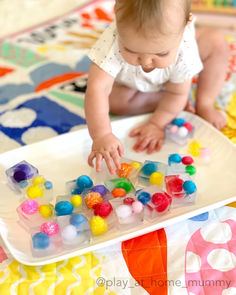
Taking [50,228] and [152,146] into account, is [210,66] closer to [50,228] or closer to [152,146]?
[152,146]

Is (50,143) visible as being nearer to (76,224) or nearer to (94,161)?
(94,161)

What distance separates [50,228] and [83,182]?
0.38 feet

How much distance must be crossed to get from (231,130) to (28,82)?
0.58m

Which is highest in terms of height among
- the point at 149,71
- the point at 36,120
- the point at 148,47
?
the point at 148,47

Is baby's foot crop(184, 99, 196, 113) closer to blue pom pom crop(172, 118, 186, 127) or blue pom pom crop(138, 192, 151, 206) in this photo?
blue pom pom crop(172, 118, 186, 127)

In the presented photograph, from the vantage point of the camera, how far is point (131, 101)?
3.15ft

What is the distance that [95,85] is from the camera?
797 mm

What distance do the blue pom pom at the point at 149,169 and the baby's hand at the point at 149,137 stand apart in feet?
0.31

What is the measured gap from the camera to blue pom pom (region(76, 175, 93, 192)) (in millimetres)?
694

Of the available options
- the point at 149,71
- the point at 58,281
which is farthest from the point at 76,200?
the point at 149,71

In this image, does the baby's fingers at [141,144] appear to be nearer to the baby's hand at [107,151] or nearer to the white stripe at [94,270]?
the baby's hand at [107,151]

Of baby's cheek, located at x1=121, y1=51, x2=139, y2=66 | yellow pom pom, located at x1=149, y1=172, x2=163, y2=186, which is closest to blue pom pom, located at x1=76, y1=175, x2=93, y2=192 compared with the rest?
yellow pom pom, located at x1=149, y1=172, x2=163, y2=186

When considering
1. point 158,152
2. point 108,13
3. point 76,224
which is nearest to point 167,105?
point 158,152

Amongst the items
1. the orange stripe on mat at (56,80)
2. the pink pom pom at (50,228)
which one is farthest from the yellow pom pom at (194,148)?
the orange stripe on mat at (56,80)
